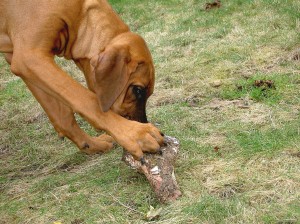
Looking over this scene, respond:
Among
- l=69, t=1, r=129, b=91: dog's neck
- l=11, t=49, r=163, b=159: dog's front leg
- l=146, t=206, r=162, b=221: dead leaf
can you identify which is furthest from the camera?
l=69, t=1, r=129, b=91: dog's neck

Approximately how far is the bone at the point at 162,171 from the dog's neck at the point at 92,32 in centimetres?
71

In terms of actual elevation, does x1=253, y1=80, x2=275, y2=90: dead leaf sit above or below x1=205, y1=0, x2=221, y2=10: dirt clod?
above

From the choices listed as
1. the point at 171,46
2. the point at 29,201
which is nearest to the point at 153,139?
the point at 29,201

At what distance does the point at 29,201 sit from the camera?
11.3ft

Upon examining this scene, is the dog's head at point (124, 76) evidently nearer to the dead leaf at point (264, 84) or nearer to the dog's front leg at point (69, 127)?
the dog's front leg at point (69, 127)

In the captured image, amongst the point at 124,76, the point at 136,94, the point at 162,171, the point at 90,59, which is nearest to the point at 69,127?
the point at 90,59

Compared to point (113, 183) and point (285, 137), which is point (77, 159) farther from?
point (285, 137)

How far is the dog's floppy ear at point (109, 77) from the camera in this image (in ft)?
10.9

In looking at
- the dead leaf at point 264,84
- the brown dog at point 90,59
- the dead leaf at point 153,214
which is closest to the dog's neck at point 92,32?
the brown dog at point 90,59

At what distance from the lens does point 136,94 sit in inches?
142

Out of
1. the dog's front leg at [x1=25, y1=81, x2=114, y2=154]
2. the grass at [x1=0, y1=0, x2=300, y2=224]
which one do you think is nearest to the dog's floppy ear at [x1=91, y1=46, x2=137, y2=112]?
the grass at [x1=0, y1=0, x2=300, y2=224]

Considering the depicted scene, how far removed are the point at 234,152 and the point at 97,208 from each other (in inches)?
38.5

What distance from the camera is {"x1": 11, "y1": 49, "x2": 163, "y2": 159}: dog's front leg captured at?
325cm

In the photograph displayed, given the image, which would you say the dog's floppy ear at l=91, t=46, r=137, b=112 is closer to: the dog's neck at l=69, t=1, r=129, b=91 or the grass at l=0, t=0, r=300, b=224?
the dog's neck at l=69, t=1, r=129, b=91
